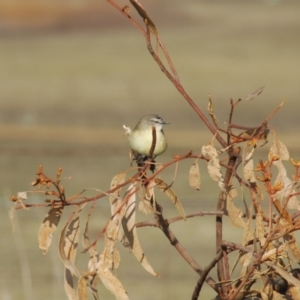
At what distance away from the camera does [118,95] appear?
6.59m

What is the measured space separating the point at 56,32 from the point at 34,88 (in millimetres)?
2299

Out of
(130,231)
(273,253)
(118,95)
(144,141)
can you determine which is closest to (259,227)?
(273,253)

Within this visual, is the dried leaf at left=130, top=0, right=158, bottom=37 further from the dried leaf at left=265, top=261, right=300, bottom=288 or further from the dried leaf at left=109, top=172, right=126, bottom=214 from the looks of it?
the dried leaf at left=265, top=261, right=300, bottom=288

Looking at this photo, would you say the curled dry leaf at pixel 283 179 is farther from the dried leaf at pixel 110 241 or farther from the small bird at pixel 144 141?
the small bird at pixel 144 141

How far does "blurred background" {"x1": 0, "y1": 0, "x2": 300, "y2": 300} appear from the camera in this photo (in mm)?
3455

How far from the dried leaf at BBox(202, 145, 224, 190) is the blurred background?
44.8 inches

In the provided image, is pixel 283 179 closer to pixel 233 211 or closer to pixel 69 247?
pixel 233 211

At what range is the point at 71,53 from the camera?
7875mm

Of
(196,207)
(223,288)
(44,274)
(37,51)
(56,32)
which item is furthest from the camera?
(56,32)

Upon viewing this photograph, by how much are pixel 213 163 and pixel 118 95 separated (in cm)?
579

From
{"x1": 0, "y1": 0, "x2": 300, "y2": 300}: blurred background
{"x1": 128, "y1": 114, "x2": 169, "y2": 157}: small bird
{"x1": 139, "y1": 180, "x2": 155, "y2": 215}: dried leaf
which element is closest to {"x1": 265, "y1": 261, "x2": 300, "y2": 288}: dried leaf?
{"x1": 139, "y1": 180, "x2": 155, "y2": 215}: dried leaf

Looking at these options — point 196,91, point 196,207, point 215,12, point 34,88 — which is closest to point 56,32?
point 215,12

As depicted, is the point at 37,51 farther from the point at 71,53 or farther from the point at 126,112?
the point at 126,112

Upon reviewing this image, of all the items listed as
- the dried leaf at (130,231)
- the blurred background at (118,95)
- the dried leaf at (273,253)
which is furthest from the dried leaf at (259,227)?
the blurred background at (118,95)
